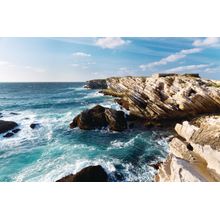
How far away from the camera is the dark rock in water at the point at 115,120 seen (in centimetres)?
1940

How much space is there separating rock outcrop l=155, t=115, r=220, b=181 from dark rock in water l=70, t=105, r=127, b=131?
21.3ft

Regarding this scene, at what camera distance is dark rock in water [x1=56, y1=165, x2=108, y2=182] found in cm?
1075

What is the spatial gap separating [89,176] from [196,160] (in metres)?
5.46

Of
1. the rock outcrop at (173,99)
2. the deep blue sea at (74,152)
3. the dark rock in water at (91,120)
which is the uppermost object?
the rock outcrop at (173,99)

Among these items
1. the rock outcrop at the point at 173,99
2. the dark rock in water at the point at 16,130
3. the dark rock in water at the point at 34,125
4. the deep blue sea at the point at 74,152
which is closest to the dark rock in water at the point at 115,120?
the deep blue sea at the point at 74,152

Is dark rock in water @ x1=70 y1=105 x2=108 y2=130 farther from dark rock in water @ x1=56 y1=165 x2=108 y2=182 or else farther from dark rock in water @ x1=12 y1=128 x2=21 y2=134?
dark rock in water @ x1=56 y1=165 x2=108 y2=182

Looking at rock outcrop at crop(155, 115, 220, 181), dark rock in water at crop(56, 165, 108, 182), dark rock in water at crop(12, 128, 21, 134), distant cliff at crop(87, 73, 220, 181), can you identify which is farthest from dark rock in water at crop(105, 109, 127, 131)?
dark rock in water at crop(56, 165, 108, 182)

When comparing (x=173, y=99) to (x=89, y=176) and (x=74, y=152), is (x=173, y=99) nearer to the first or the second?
(x=74, y=152)

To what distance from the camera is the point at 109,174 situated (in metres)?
11.6

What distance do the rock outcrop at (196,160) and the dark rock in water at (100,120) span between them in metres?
6.49

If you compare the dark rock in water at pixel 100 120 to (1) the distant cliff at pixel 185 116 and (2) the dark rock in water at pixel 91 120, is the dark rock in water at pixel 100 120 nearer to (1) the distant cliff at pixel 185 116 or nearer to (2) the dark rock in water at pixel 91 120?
(2) the dark rock in water at pixel 91 120

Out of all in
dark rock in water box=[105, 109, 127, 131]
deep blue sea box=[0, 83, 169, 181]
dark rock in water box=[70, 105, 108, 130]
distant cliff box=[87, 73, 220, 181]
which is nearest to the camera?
distant cliff box=[87, 73, 220, 181]
